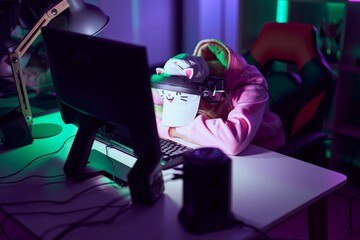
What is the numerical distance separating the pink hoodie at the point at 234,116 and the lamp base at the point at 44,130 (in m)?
0.42

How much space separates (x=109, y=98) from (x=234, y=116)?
20.6 inches

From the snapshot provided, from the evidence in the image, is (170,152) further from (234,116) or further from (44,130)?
(44,130)

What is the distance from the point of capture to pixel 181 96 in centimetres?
165

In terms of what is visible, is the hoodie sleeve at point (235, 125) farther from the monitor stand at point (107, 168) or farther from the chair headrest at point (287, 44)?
the chair headrest at point (287, 44)

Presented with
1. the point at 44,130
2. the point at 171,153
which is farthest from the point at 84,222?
the point at 44,130

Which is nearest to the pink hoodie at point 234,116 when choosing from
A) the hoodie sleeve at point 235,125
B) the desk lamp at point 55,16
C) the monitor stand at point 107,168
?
the hoodie sleeve at point 235,125

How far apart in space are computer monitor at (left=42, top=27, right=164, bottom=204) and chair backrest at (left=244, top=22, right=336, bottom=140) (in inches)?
39.0

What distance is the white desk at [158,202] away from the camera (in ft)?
3.98

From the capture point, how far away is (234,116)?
1.69 meters

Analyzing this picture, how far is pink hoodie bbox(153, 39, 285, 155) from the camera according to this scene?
65.0 inches

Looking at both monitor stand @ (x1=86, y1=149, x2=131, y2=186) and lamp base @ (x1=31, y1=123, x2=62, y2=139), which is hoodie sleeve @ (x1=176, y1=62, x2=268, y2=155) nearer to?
monitor stand @ (x1=86, y1=149, x2=131, y2=186)

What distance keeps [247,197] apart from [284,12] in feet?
7.06

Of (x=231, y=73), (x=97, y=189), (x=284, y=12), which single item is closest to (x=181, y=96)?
(x=231, y=73)

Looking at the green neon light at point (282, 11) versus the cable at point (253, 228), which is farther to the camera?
the green neon light at point (282, 11)
